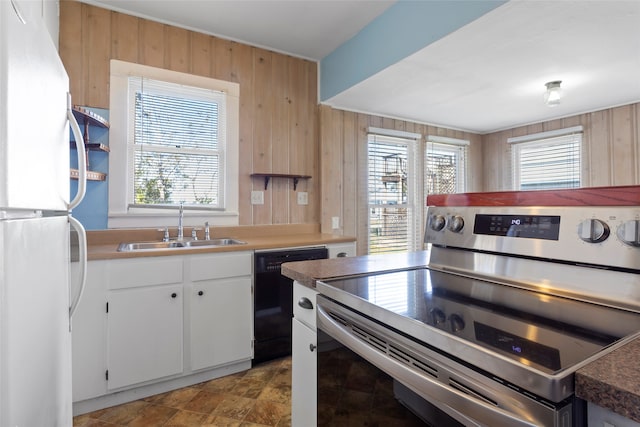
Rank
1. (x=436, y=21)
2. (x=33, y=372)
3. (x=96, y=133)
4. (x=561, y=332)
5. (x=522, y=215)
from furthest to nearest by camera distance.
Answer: (x=96, y=133) → (x=436, y=21) → (x=522, y=215) → (x=33, y=372) → (x=561, y=332)

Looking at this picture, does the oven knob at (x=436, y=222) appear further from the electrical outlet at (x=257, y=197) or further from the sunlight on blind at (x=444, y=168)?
the sunlight on blind at (x=444, y=168)

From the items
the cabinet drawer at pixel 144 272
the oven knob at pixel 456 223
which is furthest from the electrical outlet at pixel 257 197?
the oven knob at pixel 456 223

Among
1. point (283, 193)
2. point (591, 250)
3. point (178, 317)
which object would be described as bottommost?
point (178, 317)

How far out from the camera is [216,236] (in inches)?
106

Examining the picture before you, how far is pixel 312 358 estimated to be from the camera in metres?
1.20

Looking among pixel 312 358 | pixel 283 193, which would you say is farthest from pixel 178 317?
pixel 283 193

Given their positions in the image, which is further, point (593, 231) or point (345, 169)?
point (345, 169)

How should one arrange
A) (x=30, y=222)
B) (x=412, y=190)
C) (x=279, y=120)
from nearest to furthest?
(x=30, y=222) → (x=279, y=120) → (x=412, y=190)

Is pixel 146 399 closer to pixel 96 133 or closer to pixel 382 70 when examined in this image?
pixel 96 133

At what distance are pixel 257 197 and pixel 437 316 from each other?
232 centimetres

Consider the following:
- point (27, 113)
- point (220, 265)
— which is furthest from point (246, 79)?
point (27, 113)

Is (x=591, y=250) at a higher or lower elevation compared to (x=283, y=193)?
lower

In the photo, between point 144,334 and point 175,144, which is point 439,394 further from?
point 175,144

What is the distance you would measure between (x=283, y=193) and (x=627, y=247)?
2517 millimetres
